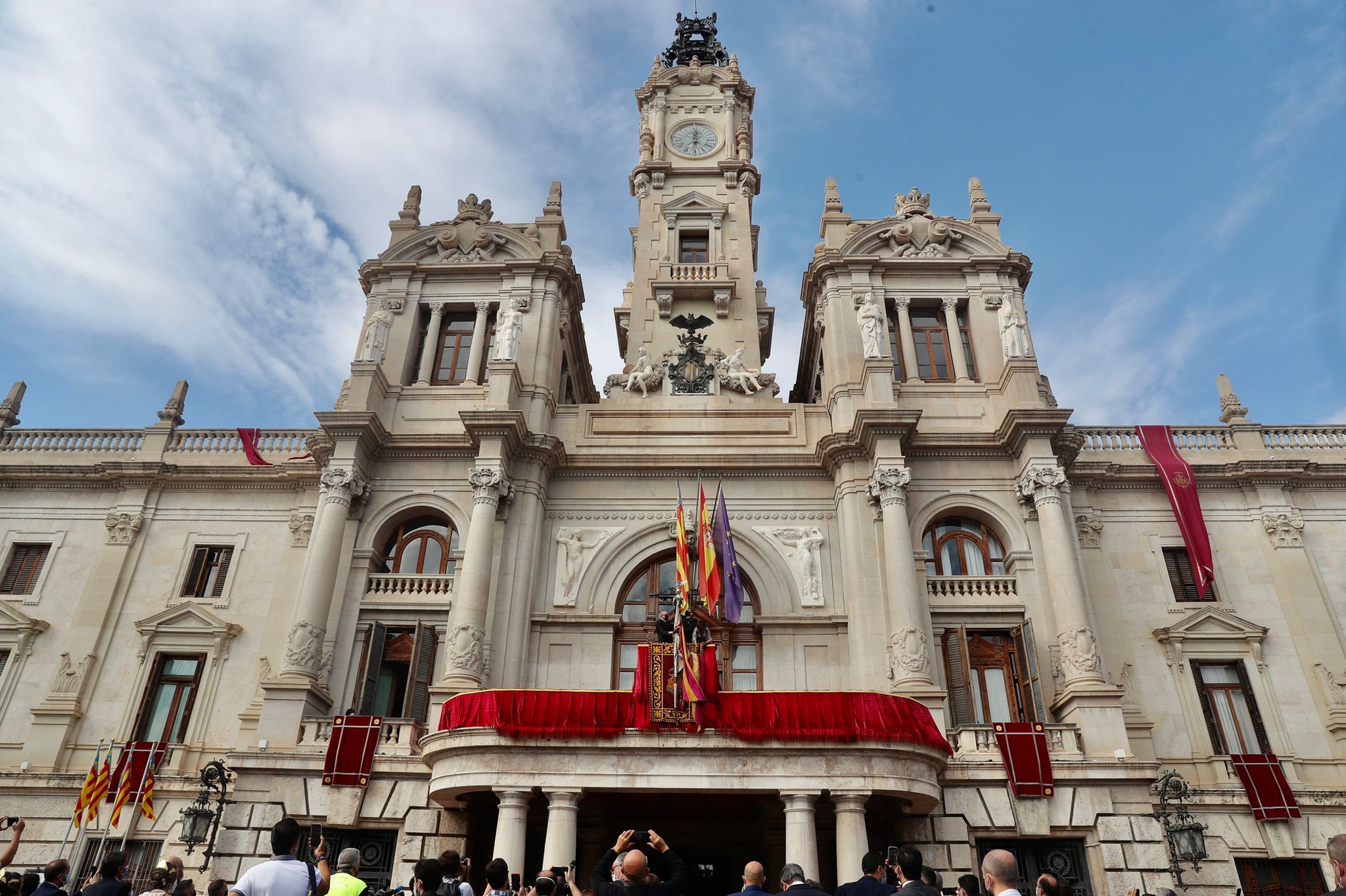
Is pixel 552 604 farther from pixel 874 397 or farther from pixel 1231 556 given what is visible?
pixel 1231 556

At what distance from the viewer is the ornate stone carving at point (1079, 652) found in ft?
78.3

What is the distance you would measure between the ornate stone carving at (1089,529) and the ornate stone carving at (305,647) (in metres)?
22.6

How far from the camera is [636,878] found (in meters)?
7.60

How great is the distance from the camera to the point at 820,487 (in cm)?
2864

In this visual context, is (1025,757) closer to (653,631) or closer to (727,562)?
(727,562)

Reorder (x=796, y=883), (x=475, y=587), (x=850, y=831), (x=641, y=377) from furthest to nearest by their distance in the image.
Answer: (x=641, y=377)
(x=475, y=587)
(x=850, y=831)
(x=796, y=883)

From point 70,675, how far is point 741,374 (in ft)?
74.8

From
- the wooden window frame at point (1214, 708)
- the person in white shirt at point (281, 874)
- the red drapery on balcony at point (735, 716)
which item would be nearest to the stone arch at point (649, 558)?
the red drapery on balcony at point (735, 716)

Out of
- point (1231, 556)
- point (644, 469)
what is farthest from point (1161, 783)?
point (644, 469)

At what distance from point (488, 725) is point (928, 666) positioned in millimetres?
11558

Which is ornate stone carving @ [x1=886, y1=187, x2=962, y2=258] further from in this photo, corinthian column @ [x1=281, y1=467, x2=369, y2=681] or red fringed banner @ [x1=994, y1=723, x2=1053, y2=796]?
corinthian column @ [x1=281, y1=467, x2=369, y2=681]

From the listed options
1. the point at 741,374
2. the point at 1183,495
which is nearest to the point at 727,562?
the point at 741,374

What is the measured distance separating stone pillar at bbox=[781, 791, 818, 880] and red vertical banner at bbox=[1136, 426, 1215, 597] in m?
15.2

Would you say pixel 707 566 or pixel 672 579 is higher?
pixel 672 579
